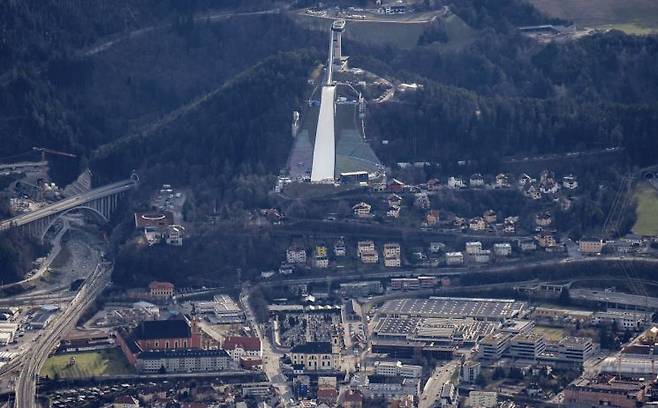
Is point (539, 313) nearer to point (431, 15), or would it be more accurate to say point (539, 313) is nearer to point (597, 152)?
point (597, 152)

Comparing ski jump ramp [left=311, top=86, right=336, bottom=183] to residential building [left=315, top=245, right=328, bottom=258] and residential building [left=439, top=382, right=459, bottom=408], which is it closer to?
residential building [left=315, top=245, right=328, bottom=258]

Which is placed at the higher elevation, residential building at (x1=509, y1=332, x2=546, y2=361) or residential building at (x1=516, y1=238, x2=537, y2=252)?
residential building at (x1=516, y1=238, x2=537, y2=252)

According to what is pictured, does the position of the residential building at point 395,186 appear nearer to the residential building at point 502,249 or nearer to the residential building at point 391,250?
the residential building at point 391,250

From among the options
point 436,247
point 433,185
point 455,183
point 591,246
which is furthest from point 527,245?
point 433,185

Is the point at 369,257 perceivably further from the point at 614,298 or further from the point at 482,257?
the point at 614,298

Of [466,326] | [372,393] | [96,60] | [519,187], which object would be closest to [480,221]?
[519,187]

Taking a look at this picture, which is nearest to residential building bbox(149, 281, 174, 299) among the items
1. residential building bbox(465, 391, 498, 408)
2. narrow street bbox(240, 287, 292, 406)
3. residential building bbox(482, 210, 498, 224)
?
narrow street bbox(240, 287, 292, 406)
